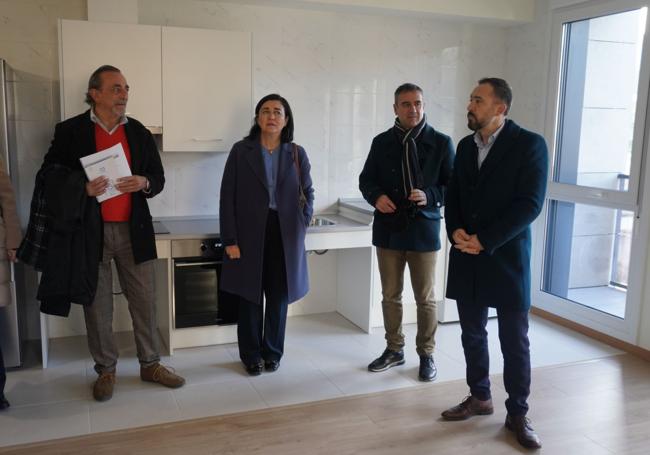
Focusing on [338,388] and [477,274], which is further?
[338,388]

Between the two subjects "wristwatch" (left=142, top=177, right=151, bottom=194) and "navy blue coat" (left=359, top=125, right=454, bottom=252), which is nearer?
"wristwatch" (left=142, top=177, right=151, bottom=194)

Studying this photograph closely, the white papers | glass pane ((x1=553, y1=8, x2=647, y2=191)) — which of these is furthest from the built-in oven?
glass pane ((x1=553, y1=8, x2=647, y2=191))

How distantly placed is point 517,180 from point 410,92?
0.84 metres

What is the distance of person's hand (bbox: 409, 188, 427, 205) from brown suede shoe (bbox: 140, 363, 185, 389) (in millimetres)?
1521

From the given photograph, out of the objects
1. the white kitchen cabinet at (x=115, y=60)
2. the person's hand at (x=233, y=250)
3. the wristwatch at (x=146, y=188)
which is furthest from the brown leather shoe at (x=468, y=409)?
the white kitchen cabinet at (x=115, y=60)

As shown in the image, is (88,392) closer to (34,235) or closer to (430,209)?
(34,235)

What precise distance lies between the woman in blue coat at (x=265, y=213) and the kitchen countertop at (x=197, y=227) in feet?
1.14

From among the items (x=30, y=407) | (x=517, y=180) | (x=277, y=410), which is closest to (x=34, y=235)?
(x=30, y=407)

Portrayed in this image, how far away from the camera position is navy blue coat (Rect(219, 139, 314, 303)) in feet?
10.8

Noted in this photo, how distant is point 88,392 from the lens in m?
3.18

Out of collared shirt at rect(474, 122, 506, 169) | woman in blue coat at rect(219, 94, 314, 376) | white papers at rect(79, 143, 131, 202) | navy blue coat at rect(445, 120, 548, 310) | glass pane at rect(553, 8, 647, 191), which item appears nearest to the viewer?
navy blue coat at rect(445, 120, 548, 310)

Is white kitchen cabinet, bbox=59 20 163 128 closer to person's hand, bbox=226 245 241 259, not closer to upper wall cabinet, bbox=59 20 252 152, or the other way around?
upper wall cabinet, bbox=59 20 252 152

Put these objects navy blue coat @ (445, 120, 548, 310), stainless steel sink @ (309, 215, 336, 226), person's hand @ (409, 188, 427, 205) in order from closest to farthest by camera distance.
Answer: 1. navy blue coat @ (445, 120, 548, 310)
2. person's hand @ (409, 188, 427, 205)
3. stainless steel sink @ (309, 215, 336, 226)

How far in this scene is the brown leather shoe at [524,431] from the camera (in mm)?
2689
